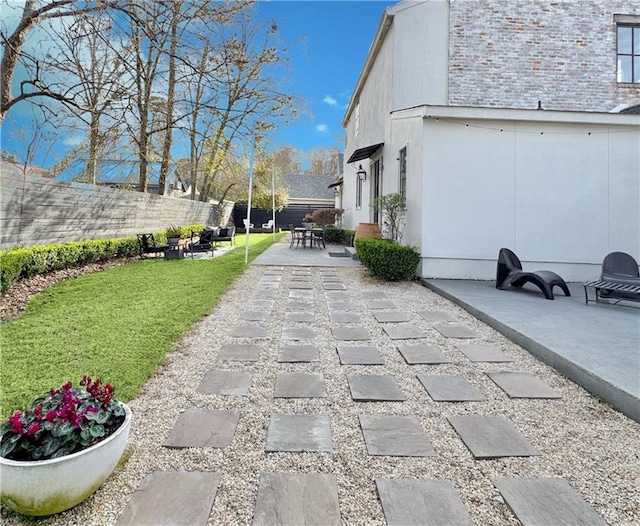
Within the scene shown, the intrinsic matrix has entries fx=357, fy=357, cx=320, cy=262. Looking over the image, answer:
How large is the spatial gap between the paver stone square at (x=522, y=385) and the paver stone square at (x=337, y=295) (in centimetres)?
317

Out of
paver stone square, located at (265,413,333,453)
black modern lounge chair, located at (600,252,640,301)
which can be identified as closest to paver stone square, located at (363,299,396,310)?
black modern lounge chair, located at (600,252,640,301)

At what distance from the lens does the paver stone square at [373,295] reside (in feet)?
20.5

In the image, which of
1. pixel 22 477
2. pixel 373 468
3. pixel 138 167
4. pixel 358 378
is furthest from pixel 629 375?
pixel 138 167

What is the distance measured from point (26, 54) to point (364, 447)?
8.33m

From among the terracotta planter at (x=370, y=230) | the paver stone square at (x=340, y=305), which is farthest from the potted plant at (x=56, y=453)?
the terracotta planter at (x=370, y=230)

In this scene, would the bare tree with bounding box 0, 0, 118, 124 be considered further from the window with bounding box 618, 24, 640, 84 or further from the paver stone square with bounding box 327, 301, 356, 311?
the window with bounding box 618, 24, 640, 84

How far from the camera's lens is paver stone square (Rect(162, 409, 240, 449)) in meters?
2.24

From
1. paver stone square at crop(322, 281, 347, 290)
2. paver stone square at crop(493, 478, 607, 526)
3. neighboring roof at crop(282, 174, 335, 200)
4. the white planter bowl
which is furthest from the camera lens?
neighboring roof at crop(282, 174, 335, 200)

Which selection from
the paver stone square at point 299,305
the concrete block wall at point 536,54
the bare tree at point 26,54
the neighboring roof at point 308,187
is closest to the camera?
the paver stone square at point 299,305

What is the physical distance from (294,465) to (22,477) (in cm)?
128

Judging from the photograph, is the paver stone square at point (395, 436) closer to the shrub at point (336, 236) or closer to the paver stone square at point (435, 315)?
the paver stone square at point (435, 315)

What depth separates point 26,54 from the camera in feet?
20.6

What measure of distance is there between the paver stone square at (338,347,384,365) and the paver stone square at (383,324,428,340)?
0.53m

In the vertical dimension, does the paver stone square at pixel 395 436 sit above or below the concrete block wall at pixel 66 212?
below
